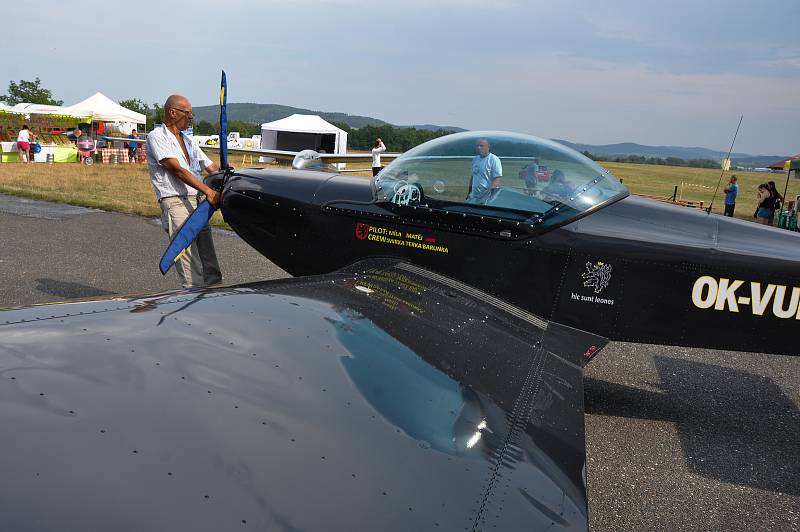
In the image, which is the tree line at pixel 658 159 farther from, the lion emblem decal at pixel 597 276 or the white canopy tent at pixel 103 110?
the white canopy tent at pixel 103 110

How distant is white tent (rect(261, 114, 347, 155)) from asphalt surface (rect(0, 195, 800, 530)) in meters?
33.5

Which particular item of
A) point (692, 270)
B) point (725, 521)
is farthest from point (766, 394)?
point (725, 521)

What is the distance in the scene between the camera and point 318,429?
7.30 ft

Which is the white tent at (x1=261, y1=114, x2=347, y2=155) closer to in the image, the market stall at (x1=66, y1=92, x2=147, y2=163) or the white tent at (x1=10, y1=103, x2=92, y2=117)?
the market stall at (x1=66, y1=92, x2=147, y2=163)

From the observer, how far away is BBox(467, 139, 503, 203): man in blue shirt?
183 inches

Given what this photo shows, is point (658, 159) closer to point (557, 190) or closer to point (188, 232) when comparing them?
point (557, 190)

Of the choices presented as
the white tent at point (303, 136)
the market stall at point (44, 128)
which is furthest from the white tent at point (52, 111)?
the white tent at point (303, 136)

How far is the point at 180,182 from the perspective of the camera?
551 cm

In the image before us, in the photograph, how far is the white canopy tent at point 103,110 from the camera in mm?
37625

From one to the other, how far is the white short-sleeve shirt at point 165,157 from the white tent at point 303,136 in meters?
36.6

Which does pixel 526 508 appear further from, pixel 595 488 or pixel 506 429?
pixel 595 488

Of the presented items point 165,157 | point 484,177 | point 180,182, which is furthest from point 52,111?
point 484,177

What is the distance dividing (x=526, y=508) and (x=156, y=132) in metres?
4.46

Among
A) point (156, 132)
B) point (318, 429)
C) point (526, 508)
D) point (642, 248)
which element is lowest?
point (526, 508)
